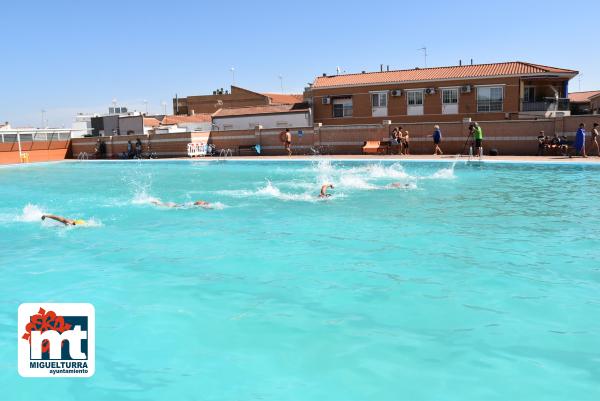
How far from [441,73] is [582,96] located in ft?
72.4

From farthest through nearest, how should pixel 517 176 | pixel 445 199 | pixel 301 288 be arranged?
pixel 517 176
pixel 445 199
pixel 301 288

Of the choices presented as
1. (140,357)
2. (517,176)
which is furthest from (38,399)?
(517,176)

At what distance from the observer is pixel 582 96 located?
51.1 m

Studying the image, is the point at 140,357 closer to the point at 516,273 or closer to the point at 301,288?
the point at 301,288

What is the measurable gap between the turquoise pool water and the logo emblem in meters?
0.16

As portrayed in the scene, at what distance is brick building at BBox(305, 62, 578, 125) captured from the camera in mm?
34469

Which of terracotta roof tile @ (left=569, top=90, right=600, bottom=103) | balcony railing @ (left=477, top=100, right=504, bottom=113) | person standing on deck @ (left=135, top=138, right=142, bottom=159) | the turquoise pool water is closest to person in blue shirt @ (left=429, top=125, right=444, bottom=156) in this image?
balcony railing @ (left=477, top=100, right=504, bottom=113)

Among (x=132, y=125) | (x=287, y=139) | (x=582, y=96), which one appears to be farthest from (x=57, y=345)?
(x=582, y=96)

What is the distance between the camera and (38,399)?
4.93m

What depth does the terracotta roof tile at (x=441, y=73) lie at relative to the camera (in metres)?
34.6

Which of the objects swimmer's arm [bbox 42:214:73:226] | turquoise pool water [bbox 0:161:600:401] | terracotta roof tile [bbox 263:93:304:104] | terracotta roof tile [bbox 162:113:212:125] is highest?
terracotta roof tile [bbox 263:93:304:104]

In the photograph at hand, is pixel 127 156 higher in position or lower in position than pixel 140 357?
higher

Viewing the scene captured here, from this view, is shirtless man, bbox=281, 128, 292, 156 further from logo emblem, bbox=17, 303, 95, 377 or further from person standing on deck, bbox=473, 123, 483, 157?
logo emblem, bbox=17, 303, 95, 377

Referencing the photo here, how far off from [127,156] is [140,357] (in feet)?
108
